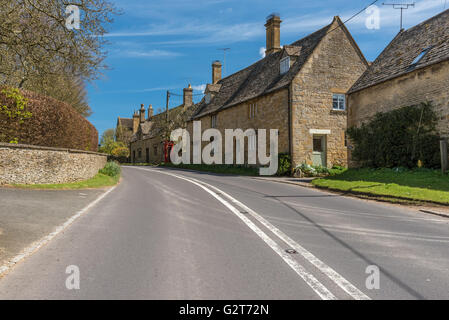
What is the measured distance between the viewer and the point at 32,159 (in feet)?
42.7

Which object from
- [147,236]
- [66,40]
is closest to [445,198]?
[147,236]

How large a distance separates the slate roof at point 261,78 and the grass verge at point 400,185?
35.6ft

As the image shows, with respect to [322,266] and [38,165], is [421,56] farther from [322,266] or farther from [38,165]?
[38,165]

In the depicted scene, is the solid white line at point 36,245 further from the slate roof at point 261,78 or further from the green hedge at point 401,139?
the slate roof at point 261,78

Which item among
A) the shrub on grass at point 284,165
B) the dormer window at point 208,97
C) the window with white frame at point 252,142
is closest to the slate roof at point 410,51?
the shrub on grass at point 284,165

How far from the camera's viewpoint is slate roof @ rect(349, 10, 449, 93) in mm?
16839

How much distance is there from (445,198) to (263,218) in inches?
241

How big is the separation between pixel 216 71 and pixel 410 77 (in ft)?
99.2

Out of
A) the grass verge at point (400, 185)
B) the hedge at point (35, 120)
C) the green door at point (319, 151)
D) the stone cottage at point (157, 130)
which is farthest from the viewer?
the stone cottage at point (157, 130)

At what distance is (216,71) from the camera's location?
45062 millimetres

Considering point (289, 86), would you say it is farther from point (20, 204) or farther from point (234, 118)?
point (20, 204)

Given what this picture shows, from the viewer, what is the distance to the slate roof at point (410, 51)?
16839 mm

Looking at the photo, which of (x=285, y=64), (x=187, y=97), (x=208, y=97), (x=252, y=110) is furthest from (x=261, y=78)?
(x=187, y=97)

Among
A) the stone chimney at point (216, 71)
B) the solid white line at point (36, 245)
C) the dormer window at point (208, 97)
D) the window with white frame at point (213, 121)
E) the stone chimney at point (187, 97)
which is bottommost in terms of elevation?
the solid white line at point (36, 245)
